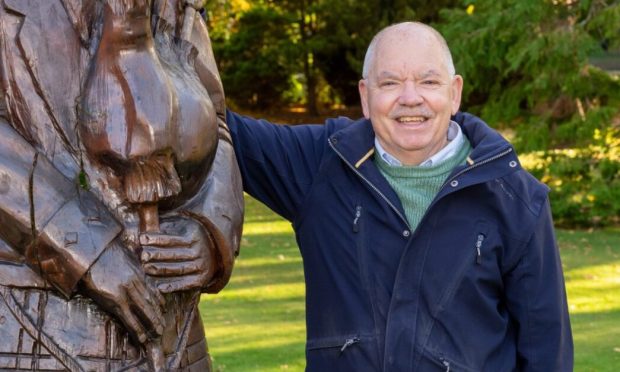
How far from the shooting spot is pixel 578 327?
24.9 feet

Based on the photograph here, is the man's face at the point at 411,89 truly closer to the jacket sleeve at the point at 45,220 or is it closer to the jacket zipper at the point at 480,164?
the jacket zipper at the point at 480,164

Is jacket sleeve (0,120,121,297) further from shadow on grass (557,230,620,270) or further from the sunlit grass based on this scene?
shadow on grass (557,230,620,270)

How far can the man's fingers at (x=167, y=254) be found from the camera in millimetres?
2625

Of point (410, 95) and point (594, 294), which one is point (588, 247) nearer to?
point (594, 294)

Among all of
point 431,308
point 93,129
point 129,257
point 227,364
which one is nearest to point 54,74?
point 93,129

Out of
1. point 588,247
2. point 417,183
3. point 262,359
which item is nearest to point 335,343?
point 417,183

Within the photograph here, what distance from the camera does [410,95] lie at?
3.00 metres

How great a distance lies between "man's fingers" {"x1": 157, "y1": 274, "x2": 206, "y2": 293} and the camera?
266cm

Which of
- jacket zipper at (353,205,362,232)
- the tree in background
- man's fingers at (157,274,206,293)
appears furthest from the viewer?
the tree in background

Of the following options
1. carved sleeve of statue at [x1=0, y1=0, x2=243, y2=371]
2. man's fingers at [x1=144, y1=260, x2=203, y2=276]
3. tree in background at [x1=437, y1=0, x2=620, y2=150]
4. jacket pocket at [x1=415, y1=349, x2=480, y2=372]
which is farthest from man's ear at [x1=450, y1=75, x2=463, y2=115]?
tree in background at [x1=437, y1=0, x2=620, y2=150]

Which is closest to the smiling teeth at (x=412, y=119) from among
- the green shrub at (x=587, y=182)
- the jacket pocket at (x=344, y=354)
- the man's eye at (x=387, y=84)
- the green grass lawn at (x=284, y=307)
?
the man's eye at (x=387, y=84)

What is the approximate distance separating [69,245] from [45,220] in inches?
3.5

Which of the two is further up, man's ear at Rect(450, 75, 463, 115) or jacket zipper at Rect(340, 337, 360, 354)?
man's ear at Rect(450, 75, 463, 115)

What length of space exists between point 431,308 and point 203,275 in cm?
73
